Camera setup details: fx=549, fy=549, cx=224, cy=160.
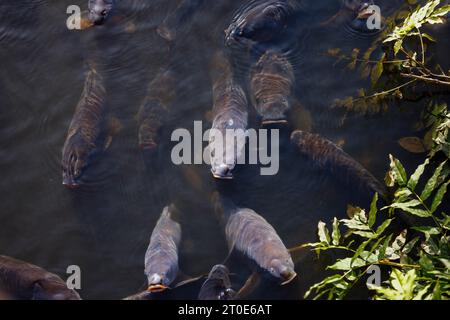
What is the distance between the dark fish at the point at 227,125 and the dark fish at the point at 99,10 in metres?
1.56

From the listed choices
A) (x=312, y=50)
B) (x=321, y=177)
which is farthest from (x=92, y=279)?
(x=312, y=50)

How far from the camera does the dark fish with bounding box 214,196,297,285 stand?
4422 millimetres

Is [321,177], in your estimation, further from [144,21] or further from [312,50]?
[144,21]

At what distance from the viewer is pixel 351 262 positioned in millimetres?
3498

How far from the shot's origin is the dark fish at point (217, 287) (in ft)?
14.3

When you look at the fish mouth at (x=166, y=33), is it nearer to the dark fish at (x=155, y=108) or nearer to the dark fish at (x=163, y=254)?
the dark fish at (x=155, y=108)

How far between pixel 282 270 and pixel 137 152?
194 centimetres

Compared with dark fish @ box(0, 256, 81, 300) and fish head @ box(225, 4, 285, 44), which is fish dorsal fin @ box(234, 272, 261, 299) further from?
fish head @ box(225, 4, 285, 44)

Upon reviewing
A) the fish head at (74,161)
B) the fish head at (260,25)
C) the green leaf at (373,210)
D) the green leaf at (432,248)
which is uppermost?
the fish head at (260,25)

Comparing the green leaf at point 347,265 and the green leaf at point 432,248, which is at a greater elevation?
the green leaf at point 432,248

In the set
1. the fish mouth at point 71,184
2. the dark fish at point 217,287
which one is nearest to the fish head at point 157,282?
the dark fish at point 217,287

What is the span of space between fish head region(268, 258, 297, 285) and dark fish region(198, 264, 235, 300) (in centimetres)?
37

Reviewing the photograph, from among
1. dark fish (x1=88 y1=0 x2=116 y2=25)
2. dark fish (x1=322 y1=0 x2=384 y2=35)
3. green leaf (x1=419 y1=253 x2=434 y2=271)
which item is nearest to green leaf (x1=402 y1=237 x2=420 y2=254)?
green leaf (x1=419 y1=253 x2=434 y2=271)

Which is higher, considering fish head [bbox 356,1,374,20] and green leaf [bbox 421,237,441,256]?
fish head [bbox 356,1,374,20]
